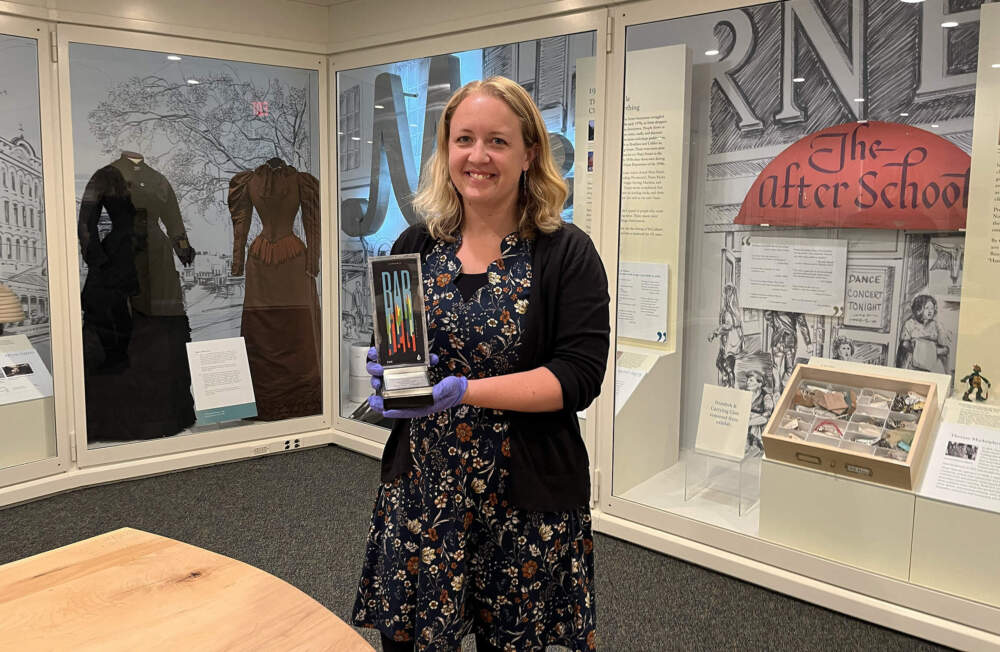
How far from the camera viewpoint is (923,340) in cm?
272

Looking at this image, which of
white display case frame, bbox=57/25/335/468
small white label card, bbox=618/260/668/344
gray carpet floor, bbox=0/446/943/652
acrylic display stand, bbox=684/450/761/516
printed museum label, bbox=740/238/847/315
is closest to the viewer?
gray carpet floor, bbox=0/446/943/652

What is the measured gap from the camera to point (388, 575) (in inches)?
61.4

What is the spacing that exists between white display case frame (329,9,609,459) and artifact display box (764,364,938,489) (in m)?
0.95

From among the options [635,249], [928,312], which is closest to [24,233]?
[635,249]

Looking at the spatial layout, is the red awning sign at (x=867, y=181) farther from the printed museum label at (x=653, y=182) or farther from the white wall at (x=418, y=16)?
the white wall at (x=418, y=16)

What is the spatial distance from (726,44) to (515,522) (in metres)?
2.32

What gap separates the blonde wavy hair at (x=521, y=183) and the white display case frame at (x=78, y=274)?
2997mm

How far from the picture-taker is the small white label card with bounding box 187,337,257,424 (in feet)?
14.2

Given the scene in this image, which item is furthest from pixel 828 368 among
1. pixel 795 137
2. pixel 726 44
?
pixel 726 44

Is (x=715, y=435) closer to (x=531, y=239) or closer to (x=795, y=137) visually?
(x=795, y=137)

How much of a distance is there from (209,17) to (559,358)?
3620 millimetres

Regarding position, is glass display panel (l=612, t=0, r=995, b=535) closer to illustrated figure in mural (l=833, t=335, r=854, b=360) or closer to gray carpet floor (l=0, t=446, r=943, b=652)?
illustrated figure in mural (l=833, t=335, r=854, b=360)

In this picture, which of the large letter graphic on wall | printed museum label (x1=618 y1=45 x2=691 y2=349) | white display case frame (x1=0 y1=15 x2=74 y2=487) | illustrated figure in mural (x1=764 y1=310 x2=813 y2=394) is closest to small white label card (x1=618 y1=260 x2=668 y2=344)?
printed museum label (x1=618 y1=45 x2=691 y2=349)

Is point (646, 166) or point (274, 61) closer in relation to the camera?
point (646, 166)
